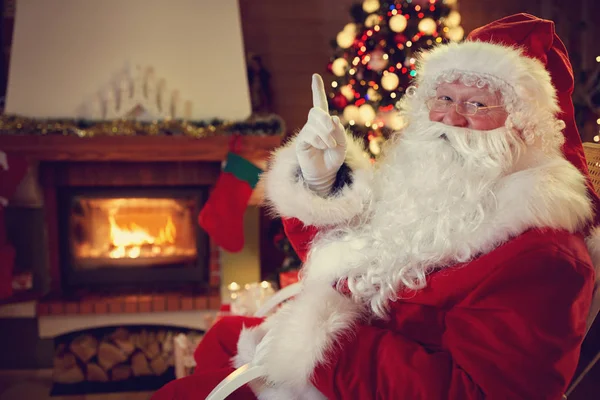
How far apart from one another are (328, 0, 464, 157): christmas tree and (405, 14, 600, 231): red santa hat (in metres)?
1.27

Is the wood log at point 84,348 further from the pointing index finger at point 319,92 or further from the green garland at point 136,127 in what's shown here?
the pointing index finger at point 319,92

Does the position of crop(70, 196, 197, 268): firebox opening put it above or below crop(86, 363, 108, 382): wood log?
above

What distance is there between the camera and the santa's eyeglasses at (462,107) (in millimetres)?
1158

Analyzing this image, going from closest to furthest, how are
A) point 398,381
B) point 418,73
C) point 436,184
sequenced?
point 398,381, point 436,184, point 418,73

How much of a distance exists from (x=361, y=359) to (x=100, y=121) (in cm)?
187

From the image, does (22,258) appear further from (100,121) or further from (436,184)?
(436,184)

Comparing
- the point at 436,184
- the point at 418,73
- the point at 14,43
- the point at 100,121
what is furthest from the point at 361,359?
the point at 14,43

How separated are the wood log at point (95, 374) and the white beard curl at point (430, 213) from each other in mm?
1713

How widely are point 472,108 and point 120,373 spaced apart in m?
2.14

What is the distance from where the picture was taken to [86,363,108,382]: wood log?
2.41 m

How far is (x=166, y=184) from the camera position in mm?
2541

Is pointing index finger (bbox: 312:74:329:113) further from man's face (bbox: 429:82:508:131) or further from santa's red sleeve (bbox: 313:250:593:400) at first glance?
santa's red sleeve (bbox: 313:250:593:400)

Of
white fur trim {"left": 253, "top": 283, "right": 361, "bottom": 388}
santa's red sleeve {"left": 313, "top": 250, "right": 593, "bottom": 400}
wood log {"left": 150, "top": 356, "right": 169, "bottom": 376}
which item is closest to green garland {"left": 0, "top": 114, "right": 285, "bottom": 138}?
wood log {"left": 150, "top": 356, "right": 169, "bottom": 376}

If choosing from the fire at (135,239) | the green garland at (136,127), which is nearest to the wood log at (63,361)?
the fire at (135,239)
